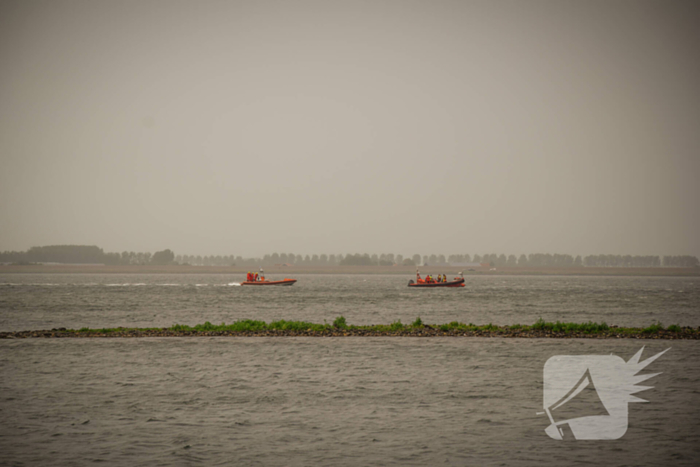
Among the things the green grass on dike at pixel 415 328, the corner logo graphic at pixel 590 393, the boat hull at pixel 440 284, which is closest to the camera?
the corner logo graphic at pixel 590 393

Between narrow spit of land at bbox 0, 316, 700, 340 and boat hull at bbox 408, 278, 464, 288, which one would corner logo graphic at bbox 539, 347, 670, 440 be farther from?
boat hull at bbox 408, 278, 464, 288

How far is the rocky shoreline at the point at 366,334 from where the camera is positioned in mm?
33125

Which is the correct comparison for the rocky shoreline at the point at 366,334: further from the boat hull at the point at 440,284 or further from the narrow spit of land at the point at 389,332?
the boat hull at the point at 440,284

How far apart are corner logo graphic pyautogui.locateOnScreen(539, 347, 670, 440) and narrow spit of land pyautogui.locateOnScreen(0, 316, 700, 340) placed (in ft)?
24.8

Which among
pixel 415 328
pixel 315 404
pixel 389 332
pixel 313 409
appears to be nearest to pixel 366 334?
pixel 389 332

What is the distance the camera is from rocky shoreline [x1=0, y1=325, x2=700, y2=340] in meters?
33.1

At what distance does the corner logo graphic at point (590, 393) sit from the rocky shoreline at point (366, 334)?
724 cm

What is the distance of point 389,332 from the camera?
35188 millimetres

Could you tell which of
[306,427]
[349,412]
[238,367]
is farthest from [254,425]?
[238,367]

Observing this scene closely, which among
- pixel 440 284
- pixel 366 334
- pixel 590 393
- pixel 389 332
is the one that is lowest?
pixel 440 284

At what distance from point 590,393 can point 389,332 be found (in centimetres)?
1825

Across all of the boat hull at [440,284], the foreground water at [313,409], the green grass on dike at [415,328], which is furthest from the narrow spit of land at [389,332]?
the boat hull at [440,284]

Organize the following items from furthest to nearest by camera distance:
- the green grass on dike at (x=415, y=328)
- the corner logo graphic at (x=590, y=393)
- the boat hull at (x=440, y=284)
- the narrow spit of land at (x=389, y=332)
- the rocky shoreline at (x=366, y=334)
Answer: the boat hull at (x=440, y=284) → the green grass on dike at (x=415, y=328) → the narrow spit of land at (x=389, y=332) → the rocky shoreline at (x=366, y=334) → the corner logo graphic at (x=590, y=393)

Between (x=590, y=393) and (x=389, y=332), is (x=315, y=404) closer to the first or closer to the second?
(x=590, y=393)
